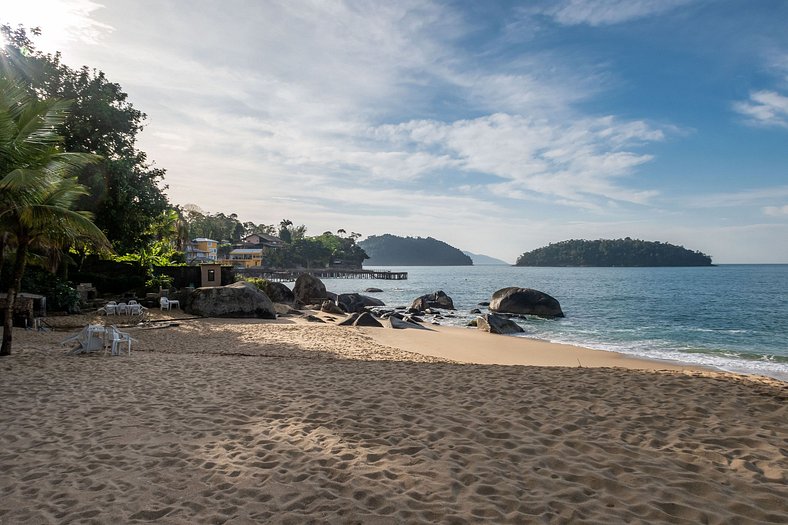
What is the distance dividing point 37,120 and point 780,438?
14.0 metres

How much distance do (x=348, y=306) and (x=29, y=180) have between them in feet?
90.4

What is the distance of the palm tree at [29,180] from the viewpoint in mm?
8906

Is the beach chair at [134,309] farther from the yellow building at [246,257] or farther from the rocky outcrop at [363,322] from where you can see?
the yellow building at [246,257]

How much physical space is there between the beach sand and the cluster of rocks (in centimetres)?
1150

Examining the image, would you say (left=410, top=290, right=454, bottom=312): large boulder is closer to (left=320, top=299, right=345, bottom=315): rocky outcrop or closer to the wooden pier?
(left=320, top=299, right=345, bottom=315): rocky outcrop

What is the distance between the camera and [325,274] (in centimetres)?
11506

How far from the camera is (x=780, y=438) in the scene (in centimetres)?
536

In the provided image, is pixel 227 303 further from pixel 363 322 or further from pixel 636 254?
pixel 636 254

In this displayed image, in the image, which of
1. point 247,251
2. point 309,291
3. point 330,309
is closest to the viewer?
point 330,309

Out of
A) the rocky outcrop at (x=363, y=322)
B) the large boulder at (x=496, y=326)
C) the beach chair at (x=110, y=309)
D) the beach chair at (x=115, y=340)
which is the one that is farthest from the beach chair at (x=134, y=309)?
the large boulder at (x=496, y=326)

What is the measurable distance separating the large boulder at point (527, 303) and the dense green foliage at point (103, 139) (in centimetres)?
2408

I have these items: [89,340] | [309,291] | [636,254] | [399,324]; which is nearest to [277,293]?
[309,291]

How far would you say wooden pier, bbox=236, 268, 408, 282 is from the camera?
8794 centimetres

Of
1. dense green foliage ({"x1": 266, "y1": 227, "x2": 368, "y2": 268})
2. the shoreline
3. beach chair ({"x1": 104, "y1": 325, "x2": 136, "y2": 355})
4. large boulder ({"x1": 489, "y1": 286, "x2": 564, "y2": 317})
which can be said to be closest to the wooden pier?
dense green foliage ({"x1": 266, "y1": 227, "x2": 368, "y2": 268})
